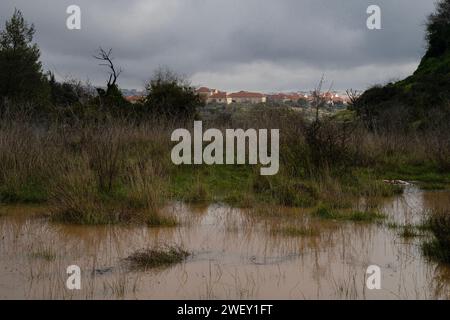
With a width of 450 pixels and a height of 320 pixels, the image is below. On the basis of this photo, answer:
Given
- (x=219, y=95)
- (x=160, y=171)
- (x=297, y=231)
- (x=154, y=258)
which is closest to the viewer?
(x=154, y=258)

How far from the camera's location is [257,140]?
1178 cm

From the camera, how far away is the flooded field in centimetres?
467

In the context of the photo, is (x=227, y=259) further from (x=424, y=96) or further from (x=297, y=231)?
(x=424, y=96)

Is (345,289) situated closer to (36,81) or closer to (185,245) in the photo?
(185,245)

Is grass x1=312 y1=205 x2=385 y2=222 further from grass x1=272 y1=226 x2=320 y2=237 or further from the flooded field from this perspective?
grass x1=272 y1=226 x2=320 y2=237

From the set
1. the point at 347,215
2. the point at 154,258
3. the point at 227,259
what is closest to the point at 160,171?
the point at 347,215

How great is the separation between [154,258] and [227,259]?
31.4 inches

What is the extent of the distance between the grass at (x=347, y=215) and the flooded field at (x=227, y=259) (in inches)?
7.3

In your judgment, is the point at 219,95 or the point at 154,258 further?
the point at 219,95

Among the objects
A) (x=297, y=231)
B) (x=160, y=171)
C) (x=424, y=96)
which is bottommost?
(x=297, y=231)

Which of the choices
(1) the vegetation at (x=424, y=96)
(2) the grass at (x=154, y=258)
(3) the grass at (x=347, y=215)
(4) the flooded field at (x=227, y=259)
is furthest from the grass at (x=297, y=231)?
(1) the vegetation at (x=424, y=96)

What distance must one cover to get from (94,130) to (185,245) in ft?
13.9

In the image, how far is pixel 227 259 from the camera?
570cm

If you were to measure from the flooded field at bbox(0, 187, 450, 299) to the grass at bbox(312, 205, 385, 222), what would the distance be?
0.19m
